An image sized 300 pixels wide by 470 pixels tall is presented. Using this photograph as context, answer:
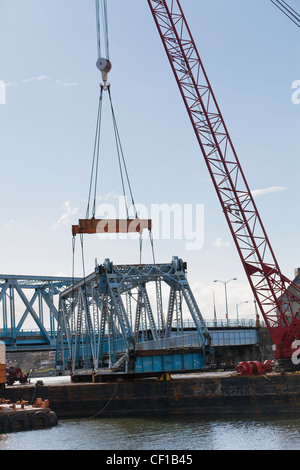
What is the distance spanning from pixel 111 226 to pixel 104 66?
15175 mm

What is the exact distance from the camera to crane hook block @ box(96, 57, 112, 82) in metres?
58.9

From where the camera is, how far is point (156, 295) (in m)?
67.2

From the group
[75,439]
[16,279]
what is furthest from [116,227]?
[16,279]

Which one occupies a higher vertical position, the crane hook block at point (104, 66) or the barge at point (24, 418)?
the crane hook block at point (104, 66)

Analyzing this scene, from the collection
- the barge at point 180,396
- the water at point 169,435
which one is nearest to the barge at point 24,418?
the water at point 169,435

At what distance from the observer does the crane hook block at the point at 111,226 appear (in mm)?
61781

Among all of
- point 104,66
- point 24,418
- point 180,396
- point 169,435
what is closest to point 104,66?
point 104,66

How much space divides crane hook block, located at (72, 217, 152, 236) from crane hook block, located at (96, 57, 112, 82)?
13.4 m

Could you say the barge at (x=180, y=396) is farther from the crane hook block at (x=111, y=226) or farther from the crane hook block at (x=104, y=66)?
the crane hook block at (x=104, y=66)

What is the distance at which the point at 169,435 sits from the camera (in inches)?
1762

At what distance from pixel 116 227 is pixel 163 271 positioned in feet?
23.8

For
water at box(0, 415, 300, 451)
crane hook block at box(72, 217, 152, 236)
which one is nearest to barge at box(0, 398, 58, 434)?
water at box(0, 415, 300, 451)

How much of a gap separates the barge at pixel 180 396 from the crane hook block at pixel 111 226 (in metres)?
14.4

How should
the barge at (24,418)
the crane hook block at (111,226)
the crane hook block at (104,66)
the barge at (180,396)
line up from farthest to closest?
1. the crane hook block at (111,226)
2. the crane hook block at (104,66)
3. the barge at (180,396)
4. the barge at (24,418)
